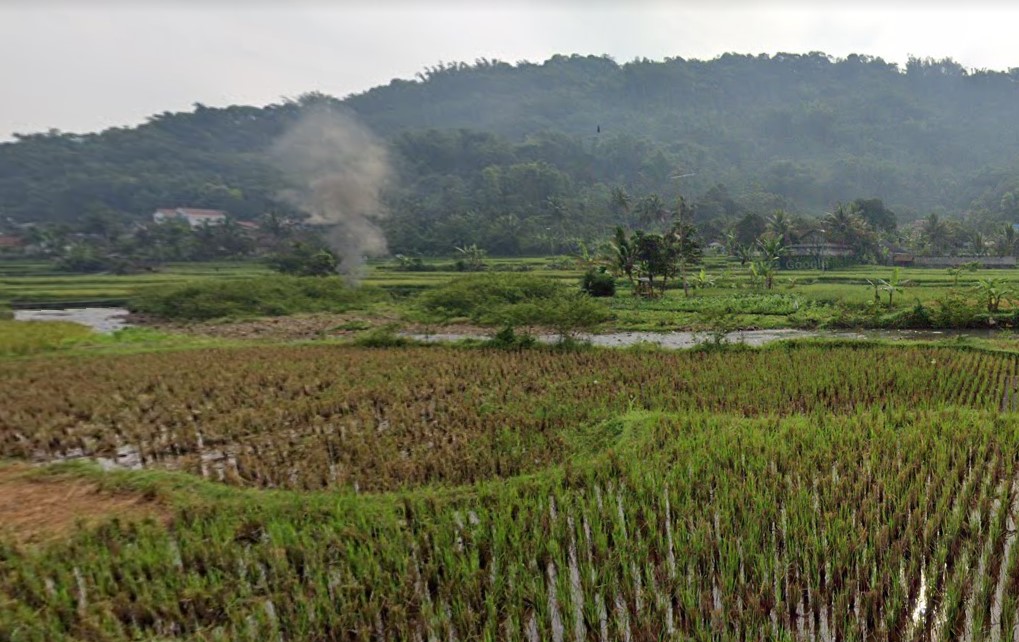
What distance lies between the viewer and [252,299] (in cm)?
2916

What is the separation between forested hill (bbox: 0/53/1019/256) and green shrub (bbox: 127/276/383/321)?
27025mm

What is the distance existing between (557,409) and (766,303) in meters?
18.4

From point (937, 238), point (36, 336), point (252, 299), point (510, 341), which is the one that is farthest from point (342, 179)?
point (937, 238)

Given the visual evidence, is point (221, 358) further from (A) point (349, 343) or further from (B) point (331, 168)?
(B) point (331, 168)

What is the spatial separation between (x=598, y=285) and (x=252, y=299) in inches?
716

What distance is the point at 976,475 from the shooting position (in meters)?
6.47

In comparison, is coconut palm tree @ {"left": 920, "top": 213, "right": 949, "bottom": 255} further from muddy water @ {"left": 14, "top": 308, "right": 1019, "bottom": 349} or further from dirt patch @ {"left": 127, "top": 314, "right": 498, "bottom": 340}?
dirt patch @ {"left": 127, "top": 314, "right": 498, "bottom": 340}

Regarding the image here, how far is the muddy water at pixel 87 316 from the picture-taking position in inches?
975

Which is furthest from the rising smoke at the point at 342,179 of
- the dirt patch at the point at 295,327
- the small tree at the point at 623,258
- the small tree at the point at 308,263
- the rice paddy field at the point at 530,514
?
the rice paddy field at the point at 530,514

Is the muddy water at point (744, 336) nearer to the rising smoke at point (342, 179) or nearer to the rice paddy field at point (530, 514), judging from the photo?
the rice paddy field at point (530, 514)

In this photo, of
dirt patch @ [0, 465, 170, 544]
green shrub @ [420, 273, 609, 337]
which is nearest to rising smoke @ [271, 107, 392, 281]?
green shrub @ [420, 273, 609, 337]

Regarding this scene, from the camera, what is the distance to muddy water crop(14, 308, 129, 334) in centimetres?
2478

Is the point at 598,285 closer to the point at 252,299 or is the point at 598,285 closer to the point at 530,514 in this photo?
the point at 252,299

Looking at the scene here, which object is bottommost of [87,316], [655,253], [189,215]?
[87,316]
